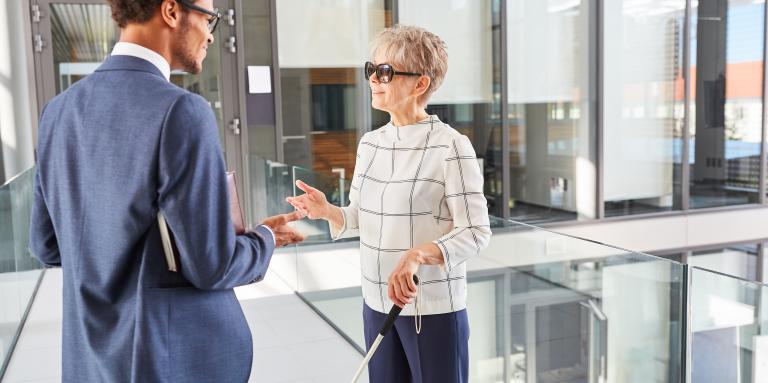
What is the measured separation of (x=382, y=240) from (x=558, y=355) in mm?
1340

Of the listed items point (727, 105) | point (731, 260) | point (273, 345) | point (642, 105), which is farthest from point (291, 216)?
point (731, 260)

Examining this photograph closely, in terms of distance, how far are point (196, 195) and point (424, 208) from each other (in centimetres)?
71

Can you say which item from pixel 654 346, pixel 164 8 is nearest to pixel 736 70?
pixel 654 346

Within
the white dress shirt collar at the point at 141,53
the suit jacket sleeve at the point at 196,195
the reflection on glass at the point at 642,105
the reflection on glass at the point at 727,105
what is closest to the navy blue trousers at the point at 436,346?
the suit jacket sleeve at the point at 196,195

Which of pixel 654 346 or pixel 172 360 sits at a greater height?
pixel 172 360

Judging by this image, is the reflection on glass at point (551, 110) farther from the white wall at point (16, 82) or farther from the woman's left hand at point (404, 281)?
the woman's left hand at point (404, 281)

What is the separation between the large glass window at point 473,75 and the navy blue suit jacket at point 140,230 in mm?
5716

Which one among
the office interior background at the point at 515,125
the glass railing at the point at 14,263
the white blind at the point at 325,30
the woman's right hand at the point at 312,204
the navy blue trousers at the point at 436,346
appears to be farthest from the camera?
the white blind at the point at 325,30

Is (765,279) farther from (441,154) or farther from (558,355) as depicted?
(441,154)

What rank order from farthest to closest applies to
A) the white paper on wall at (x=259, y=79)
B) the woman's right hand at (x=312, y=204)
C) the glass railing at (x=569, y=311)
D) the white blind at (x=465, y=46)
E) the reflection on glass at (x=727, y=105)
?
the reflection on glass at (x=727, y=105), the white blind at (x=465, y=46), the white paper on wall at (x=259, y=79), the glass railing at (x=569, y=311), the woman's right hand at (x=312, y=204)

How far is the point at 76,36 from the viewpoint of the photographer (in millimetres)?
5930

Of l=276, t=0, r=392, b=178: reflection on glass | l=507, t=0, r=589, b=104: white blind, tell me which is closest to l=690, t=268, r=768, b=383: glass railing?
l=276, t=0, r=392, b=178: reflection on glass

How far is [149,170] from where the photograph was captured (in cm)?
121

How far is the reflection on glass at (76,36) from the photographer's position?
5.91 meters
